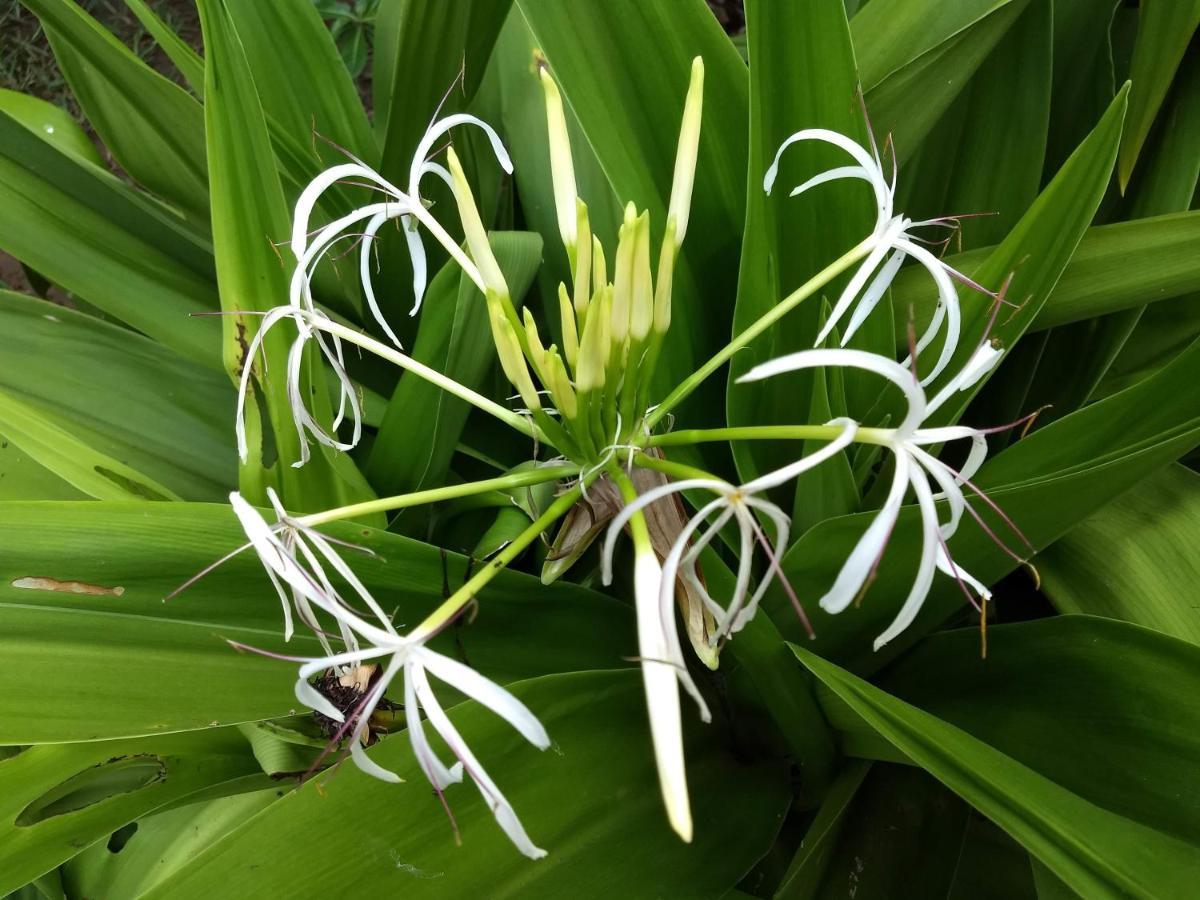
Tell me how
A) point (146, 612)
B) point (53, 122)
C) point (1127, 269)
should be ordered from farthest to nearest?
point (53, 122) → point (1127, 269) → point (146, 612)

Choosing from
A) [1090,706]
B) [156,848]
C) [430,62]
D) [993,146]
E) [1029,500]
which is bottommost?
[156,848]

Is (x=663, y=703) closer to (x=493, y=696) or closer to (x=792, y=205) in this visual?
(x=493, y=696)

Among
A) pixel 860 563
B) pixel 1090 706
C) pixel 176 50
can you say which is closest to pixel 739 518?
pixel 860 563

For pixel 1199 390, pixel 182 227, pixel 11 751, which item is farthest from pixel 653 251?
pixel 11 751

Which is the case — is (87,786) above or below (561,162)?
below

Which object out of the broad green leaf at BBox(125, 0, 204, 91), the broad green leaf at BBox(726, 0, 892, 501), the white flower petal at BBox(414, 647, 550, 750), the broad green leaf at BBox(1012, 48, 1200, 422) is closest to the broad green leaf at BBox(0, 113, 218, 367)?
the broad green leaf at BBox(125, 0, 204, 91)

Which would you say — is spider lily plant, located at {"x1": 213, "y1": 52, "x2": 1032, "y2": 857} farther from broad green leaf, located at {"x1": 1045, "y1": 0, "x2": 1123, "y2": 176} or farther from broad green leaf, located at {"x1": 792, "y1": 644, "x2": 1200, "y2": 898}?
broad green leaf, located at {"x1": 1045, "y1": 0, "x2": 1123, "y2": 176}

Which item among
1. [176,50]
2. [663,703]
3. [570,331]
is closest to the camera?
[663,703]
